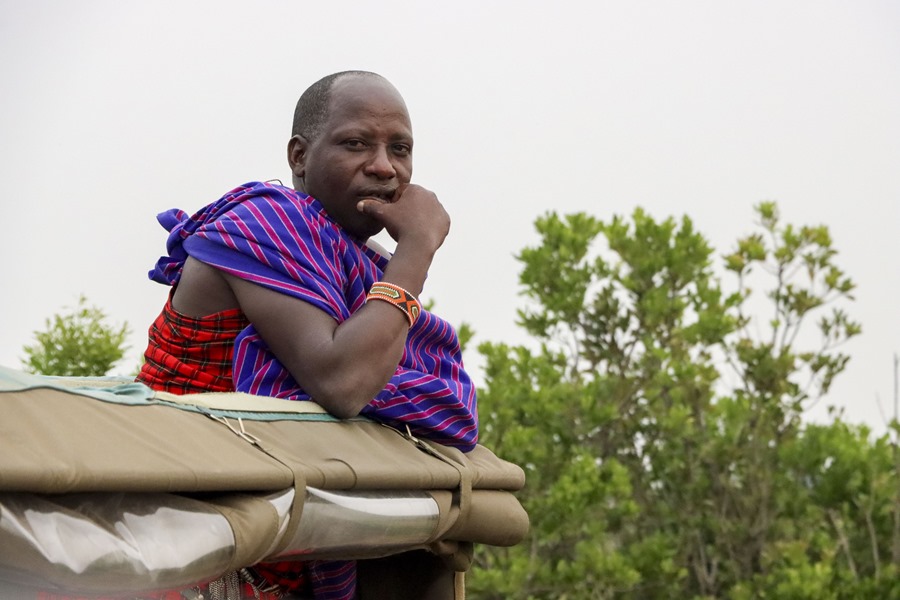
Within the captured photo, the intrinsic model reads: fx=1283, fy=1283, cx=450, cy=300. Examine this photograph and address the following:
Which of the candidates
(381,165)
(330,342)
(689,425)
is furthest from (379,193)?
(689,425)

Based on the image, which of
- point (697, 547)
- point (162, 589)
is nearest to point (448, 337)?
point (162, 589)

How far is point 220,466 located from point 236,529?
A: 0.28 ft

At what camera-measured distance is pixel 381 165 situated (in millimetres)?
2395

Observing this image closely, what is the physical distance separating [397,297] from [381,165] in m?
0.32

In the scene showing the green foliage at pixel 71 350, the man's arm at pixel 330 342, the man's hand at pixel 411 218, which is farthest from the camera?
the green foliage at pixel 71 350

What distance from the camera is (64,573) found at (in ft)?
4.45

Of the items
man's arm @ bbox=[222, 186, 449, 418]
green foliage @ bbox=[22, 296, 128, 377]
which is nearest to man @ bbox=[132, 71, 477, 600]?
man's arm @ bbox=[222, 186, 449, 418]

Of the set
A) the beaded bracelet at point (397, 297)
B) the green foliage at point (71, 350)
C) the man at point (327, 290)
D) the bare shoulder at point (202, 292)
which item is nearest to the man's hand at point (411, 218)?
the man at point (327, 290)

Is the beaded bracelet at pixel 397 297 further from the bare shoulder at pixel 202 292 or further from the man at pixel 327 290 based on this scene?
the bare shoulder at pixel 202 292

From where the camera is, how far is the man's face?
7.83 feet

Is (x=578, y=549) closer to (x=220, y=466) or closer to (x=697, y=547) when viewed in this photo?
(x=697, y=547)

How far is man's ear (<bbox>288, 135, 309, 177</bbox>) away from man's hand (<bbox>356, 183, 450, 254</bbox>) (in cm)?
19

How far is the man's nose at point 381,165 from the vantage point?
2.39m

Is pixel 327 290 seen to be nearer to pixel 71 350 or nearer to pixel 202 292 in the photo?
pixel 202 292
